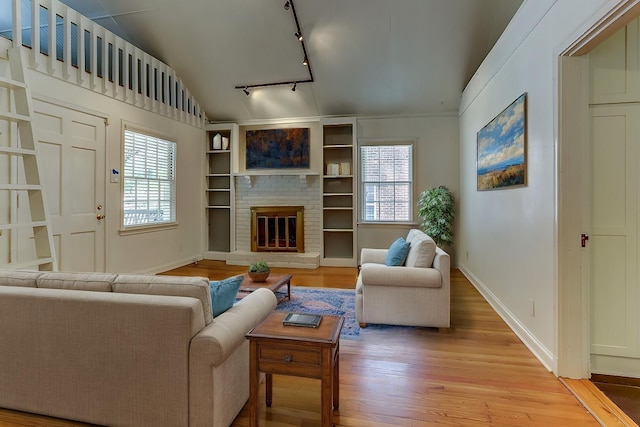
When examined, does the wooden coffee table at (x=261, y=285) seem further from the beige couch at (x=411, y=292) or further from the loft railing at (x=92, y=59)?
the loft railing at (x=92, y=59)

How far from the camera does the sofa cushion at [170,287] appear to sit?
1619 millimetres

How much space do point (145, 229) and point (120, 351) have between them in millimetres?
3747

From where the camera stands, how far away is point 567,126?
6.88 ft

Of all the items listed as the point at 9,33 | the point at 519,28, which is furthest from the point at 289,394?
the point at 9,33

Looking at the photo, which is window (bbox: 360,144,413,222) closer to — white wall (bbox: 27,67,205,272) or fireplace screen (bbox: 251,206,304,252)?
fireplace screen (bbox: 251,206,304,252)

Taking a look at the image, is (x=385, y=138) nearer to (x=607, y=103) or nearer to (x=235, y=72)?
(x=235, y=72)

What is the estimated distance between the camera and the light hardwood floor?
1.76 meters

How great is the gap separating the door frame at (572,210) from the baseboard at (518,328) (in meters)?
0.18

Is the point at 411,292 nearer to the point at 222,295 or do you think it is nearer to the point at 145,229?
the point at 222,295

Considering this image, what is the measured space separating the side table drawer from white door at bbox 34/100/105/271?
3.33 metres

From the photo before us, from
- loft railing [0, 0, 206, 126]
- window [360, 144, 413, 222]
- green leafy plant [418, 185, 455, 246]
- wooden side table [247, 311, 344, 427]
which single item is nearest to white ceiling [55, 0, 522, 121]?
loft railing [0, 0, 206, 126]

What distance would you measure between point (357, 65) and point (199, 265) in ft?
14.5

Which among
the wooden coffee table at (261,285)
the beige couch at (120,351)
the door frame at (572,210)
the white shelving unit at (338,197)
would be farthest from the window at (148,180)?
the door frame at (572,210)

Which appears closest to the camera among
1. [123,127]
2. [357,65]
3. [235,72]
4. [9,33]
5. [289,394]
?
[289,394]
